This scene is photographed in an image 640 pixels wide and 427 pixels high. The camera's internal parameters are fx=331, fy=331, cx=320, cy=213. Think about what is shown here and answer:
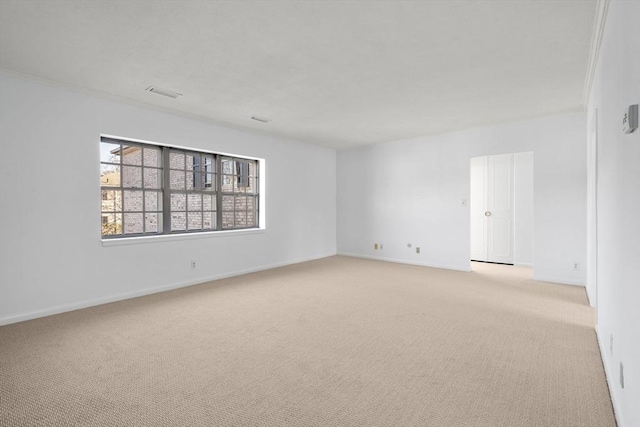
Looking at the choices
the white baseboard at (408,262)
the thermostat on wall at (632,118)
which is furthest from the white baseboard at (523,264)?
the thermostat on wall at (632,118)

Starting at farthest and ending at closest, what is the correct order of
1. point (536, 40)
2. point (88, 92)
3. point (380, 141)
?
1. point (380, 141)
2. point (88, 92)
3. point (536, 40)

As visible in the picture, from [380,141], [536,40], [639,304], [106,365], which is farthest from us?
[380,141]

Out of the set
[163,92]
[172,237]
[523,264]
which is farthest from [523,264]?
[163,92]

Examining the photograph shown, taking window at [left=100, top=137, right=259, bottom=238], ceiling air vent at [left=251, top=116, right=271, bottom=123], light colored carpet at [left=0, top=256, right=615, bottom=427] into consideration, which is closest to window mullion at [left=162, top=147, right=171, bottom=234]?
window at [left=100, top=137, right=259, bottom=238]

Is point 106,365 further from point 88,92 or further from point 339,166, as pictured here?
point 339,166

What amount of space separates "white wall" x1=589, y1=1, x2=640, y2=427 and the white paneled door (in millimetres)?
4669

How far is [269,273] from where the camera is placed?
585 centimetres

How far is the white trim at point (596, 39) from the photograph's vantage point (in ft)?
7.61

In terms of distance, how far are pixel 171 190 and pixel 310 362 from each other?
141 inches

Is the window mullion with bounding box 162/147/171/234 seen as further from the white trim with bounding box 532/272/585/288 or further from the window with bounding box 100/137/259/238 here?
the white trim with bounding box 532/272/585/288

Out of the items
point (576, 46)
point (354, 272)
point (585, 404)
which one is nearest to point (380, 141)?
point (354, 272)

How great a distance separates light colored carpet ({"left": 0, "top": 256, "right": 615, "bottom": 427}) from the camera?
1915 millimetres

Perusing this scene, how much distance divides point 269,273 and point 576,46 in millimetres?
4992

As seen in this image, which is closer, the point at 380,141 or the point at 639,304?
the point at 639,304
